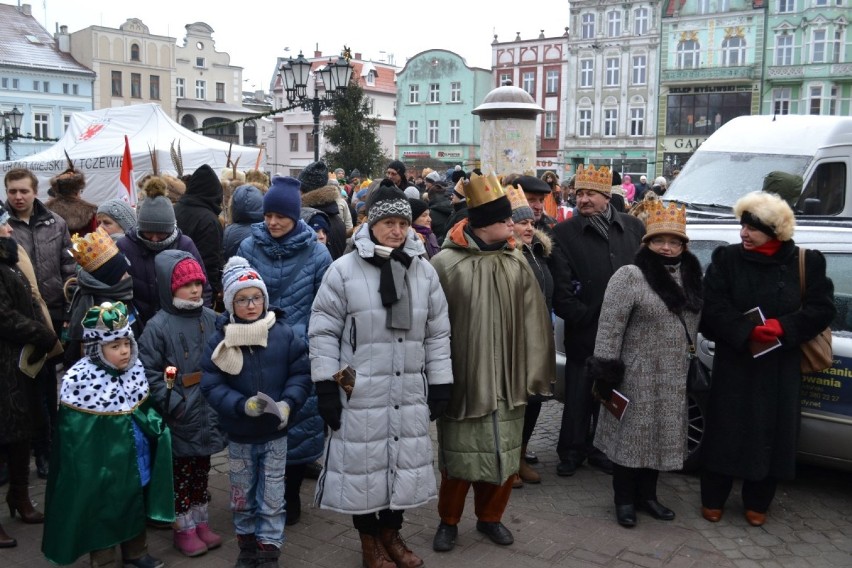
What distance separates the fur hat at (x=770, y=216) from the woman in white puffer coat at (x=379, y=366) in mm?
2083

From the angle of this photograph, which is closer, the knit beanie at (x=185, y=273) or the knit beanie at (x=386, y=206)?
the knit beanie at (x=386, y=206)

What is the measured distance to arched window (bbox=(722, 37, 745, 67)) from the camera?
49.7m

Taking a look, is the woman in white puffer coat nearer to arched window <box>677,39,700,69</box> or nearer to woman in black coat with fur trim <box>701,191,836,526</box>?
woman in black coat with fur trim <box>701,191,836,526</box>

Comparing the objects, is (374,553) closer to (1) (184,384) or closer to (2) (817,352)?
(1) (184,384)

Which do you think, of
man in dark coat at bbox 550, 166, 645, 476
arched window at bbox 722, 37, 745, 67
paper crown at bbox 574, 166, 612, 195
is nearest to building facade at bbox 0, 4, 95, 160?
arched window at bbox 722, 37, 745, 67

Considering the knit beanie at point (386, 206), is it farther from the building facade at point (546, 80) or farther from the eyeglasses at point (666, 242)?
the building facade at point (546, 80)

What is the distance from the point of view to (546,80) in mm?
56500

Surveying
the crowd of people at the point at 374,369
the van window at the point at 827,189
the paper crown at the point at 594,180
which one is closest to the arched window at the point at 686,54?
the van window at the point at 827,189

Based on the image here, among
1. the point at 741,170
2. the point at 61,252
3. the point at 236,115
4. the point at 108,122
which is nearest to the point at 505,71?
the point at 236,115

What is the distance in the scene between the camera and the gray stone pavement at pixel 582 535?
14.9 ft

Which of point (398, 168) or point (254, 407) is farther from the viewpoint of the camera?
point (398, 168)

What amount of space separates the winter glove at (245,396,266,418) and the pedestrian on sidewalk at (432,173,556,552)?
1.05 m

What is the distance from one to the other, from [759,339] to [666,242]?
0.81m

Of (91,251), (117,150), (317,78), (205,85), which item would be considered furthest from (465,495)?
(205,85)
